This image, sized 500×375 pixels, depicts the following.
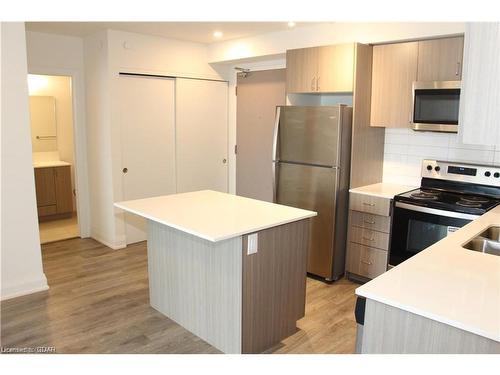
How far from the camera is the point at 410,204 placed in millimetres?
3393

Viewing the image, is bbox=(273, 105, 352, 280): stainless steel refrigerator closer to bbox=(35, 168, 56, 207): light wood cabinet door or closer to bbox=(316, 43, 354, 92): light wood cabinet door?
bbox=(316, 43, 354, 92): light wood cabinet door

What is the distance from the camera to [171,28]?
4348 mm

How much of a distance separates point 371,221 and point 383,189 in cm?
34

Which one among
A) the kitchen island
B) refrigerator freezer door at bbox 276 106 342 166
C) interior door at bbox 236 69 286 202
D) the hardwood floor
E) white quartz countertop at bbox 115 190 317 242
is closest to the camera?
white quartz countertop at bbox 115 190 317 242

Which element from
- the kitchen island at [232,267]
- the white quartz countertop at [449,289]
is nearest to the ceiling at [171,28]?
the kitchen island at [232,267]

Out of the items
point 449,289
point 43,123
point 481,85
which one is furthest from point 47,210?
point 481,85

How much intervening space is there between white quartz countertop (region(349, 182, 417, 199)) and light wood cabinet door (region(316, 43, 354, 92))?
0.90 metres

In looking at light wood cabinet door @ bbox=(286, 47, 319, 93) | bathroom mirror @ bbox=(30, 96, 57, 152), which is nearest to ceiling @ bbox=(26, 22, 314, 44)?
light wood cabinet door @ bbox=(286, 47, 319, 93)

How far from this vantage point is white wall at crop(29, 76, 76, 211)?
232 inches

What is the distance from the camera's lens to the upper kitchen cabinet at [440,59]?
3.29m

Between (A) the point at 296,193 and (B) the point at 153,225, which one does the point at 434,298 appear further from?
(A) the point at 296,193

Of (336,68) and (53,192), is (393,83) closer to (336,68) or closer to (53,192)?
(336,68)

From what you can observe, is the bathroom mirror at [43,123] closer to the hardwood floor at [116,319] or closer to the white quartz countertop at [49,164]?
the white quartz countertop at [49,164]
